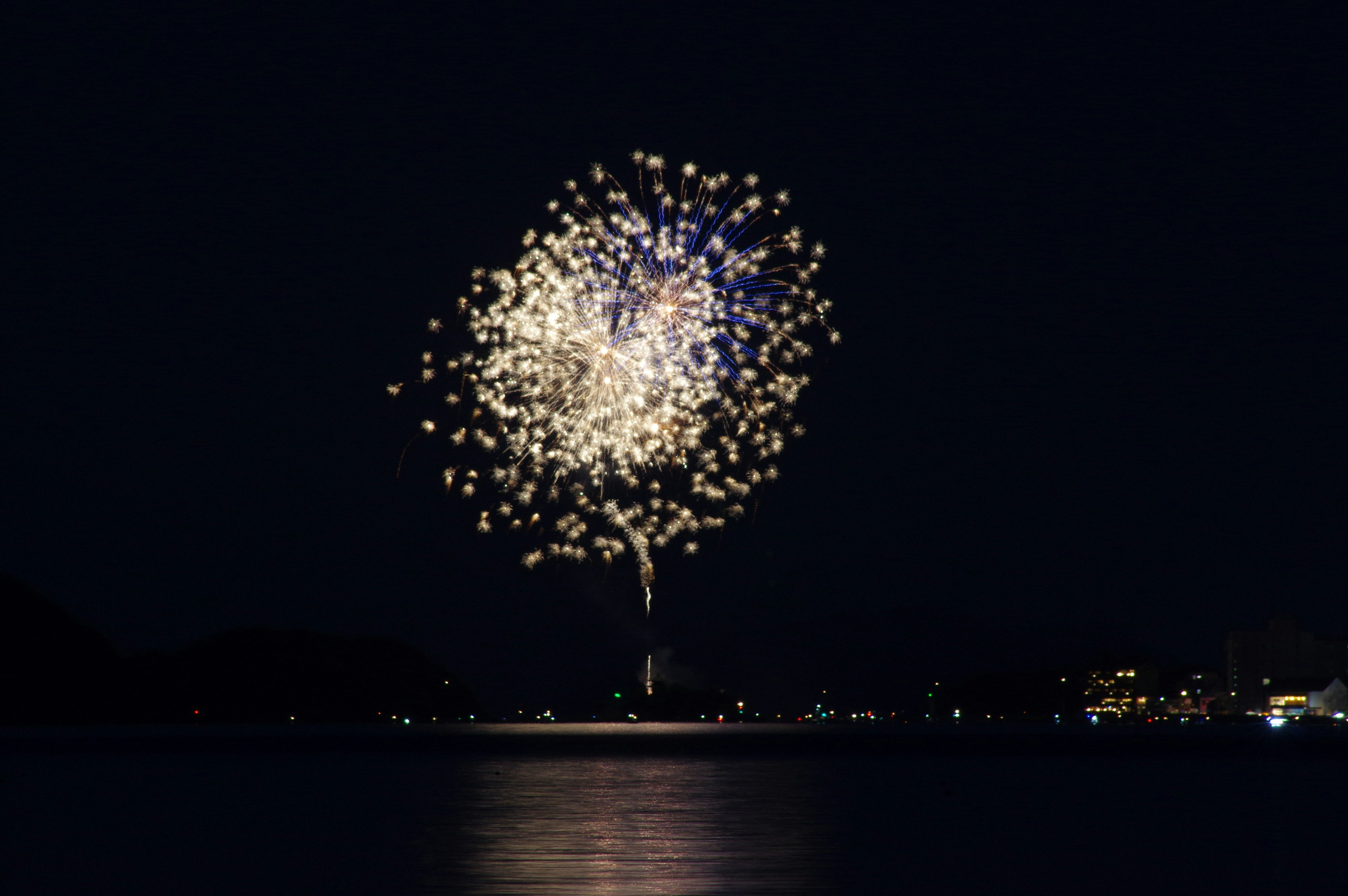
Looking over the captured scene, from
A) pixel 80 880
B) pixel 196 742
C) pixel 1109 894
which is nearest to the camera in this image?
pixel 1109 894

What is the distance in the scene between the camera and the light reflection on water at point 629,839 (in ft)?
75.5

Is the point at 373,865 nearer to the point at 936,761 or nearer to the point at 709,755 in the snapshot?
the point at 936,761

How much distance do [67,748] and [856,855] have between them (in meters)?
94.5

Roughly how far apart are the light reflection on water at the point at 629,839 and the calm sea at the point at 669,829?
0.11 m

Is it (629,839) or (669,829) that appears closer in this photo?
(629,839)

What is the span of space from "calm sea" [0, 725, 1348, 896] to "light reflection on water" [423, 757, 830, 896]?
111 millimetres

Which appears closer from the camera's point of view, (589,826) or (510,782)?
(589,826)

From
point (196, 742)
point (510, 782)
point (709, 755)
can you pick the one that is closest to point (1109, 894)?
point (510, 782)

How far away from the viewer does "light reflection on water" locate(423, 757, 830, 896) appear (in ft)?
75.5

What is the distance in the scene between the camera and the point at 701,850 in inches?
1101

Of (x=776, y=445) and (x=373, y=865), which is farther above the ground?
(x=776, y=445)

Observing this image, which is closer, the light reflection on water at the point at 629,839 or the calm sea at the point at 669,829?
the light reflection on water at the point at 629,839

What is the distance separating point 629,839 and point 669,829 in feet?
9.63

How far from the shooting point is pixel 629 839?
30.5 meters
